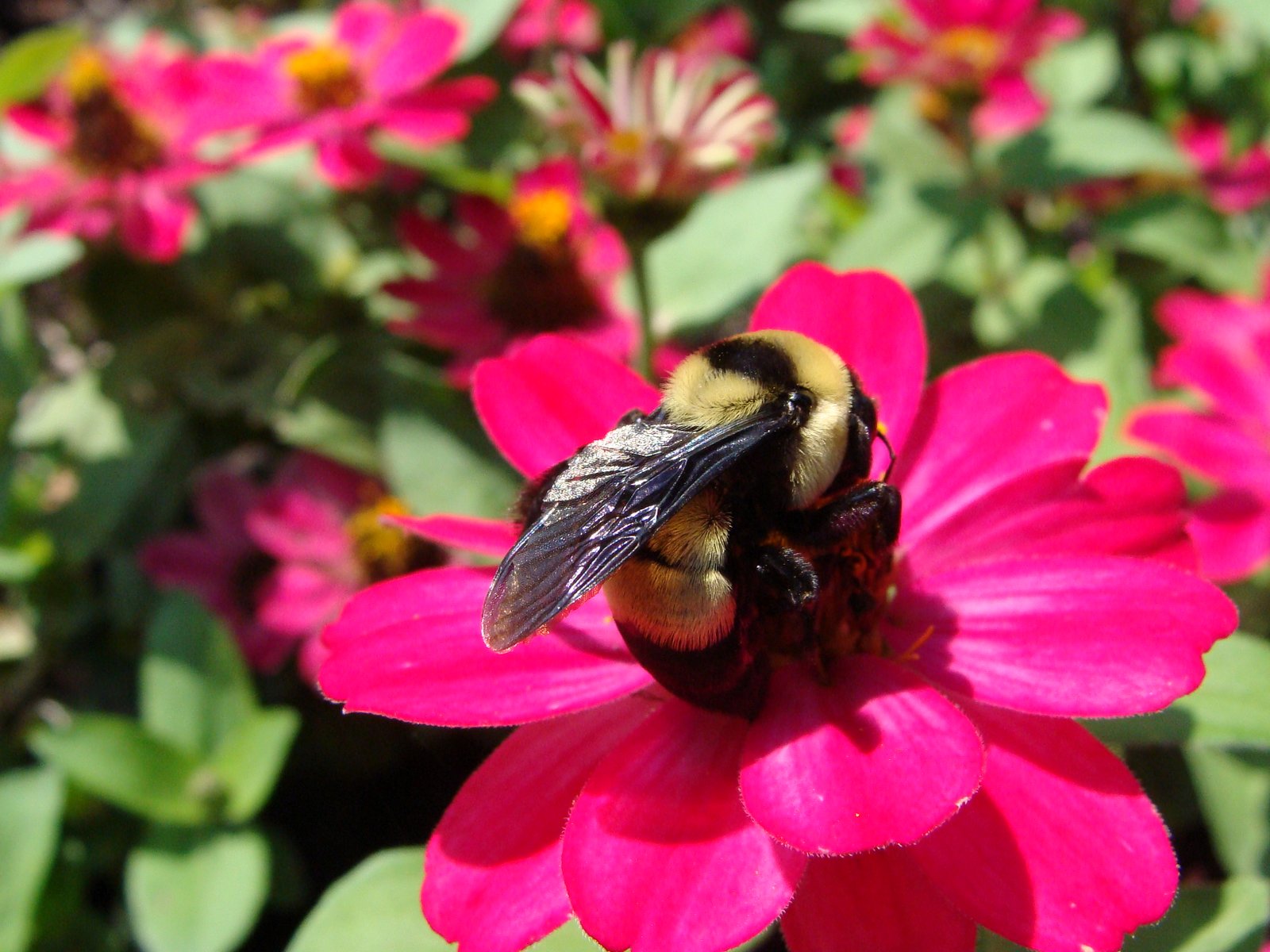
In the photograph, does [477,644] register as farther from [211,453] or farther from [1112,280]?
[1112,280]

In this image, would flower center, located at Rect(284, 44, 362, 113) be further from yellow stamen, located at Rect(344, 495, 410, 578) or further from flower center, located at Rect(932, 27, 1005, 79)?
flower center, located at Rect(932, 27, 1005, 79)

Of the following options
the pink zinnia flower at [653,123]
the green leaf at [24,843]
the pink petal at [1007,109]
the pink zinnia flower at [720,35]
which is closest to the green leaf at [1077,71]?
the pink petal at [1007,109]

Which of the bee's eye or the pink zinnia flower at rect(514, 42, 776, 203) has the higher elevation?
the bee's eye

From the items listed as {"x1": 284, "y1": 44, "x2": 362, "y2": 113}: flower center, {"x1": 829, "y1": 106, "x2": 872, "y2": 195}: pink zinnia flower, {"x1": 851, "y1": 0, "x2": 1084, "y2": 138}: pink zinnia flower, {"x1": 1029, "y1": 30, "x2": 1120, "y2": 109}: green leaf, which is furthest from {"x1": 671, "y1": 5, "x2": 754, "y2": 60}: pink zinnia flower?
{"x1": 284, "y1": 44, "x2": 362, "y2": 113}: flower center

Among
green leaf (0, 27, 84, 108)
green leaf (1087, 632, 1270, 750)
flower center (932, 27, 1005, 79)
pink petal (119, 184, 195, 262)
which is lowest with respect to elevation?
green leaf (1087, 632, 1270, 750)

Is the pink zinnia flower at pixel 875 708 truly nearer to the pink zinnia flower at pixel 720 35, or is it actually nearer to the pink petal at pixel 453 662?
the pink petal at pixel 453 662

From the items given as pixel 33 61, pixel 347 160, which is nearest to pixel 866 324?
pixel 347 160
